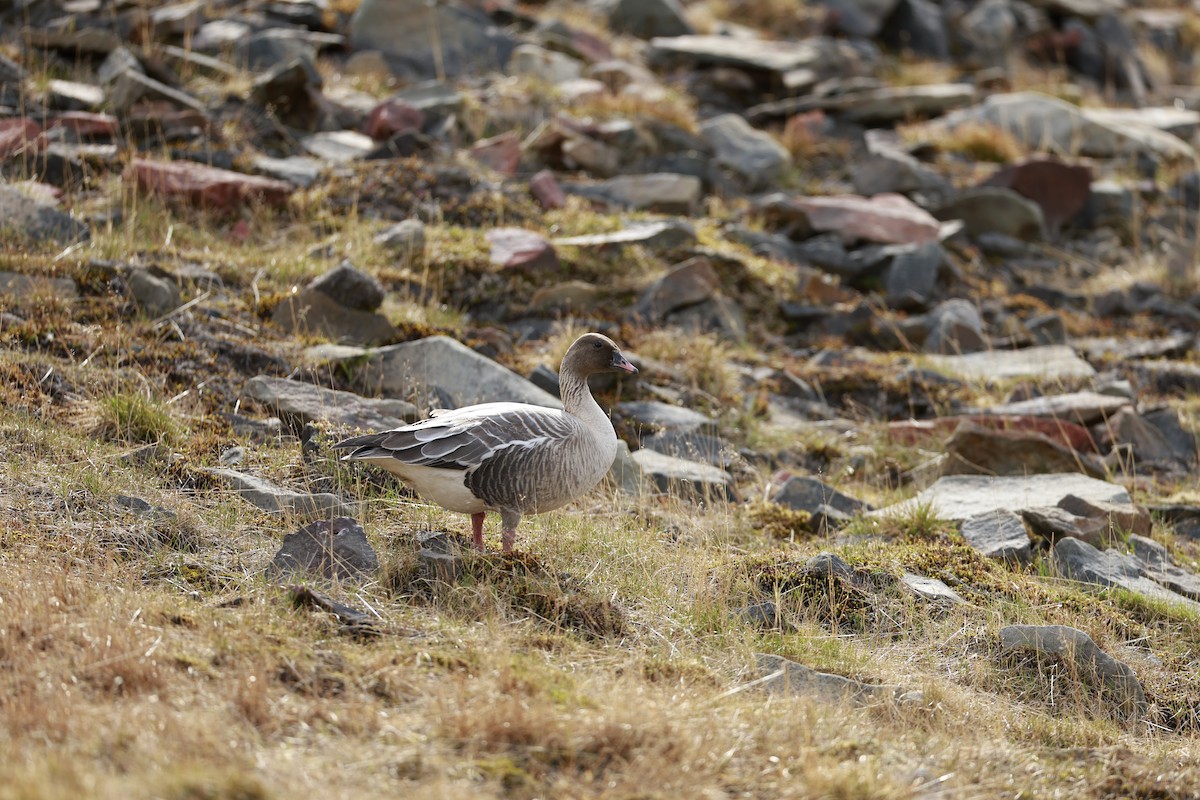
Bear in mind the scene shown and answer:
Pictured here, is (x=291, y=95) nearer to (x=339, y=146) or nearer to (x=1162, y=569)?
(x=339, y=146)

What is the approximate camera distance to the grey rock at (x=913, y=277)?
1299cm

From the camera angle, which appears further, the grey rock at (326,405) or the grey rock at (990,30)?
the grey rock at (990,30)

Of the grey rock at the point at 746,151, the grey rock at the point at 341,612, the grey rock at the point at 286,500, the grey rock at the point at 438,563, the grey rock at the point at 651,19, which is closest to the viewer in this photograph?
the grey rock at the point at 341,612

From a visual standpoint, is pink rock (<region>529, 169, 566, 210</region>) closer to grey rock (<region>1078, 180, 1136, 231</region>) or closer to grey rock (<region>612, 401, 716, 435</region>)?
grey rock (<region>612, 401, 716, 435</region>)

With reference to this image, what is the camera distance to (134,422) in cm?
763

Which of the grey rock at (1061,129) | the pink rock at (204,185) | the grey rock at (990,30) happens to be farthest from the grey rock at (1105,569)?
the grey rock at (990,30)

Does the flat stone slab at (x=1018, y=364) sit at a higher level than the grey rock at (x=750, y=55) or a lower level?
lower

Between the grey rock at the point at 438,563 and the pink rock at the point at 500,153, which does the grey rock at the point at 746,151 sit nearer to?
the pink rock at the point at 500,153

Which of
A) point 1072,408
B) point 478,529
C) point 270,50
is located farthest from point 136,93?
point 1072,408

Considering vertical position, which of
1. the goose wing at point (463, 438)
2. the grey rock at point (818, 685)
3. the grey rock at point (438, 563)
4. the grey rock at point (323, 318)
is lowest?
the grey rock at point (323, 318)

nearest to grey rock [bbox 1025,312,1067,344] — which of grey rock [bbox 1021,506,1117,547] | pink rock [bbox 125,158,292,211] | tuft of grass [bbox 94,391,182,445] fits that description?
grey rock [bbox 1021,506,1117,547]

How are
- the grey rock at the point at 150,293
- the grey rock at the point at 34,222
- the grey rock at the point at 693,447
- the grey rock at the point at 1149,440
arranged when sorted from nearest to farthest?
the grey rock at the point at 693,447, the grey rock at the point at 150,293, the grey rock at the point at 34,222, the grey rock at the point at 1149,440

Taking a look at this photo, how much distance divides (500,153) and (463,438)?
8115 millimetres

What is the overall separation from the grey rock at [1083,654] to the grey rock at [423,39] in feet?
38.9
